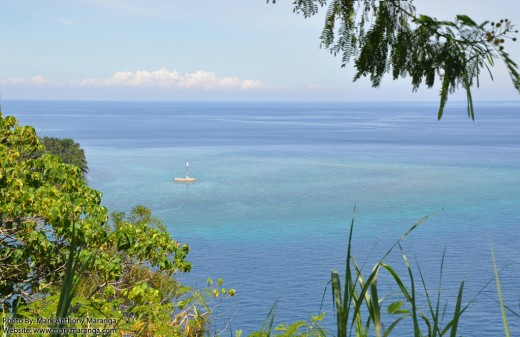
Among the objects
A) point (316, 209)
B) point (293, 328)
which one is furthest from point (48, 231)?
point (316, 209)

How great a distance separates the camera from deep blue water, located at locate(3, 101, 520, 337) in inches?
1608

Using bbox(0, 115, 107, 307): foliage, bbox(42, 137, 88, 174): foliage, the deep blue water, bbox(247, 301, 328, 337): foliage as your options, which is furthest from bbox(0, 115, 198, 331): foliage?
bbox(42, 137, 88, 174): foliage

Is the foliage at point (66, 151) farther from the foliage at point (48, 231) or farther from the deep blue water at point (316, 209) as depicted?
the foliage at point (48, 231)

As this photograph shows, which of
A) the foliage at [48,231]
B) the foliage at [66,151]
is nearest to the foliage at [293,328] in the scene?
the foliage at [48,231]

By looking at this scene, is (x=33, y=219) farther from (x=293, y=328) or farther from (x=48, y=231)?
(x=293, y=328)

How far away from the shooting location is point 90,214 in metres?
11.2

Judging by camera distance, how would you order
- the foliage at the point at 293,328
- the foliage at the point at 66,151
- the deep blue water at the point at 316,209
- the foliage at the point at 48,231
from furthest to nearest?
the foliage at the point at 66,151, the deep blue water at the point at 316,209, the foliage at the point at 48,231, the foliage at the point at 293,328

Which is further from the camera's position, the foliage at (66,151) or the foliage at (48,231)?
the foliage at (66,151)

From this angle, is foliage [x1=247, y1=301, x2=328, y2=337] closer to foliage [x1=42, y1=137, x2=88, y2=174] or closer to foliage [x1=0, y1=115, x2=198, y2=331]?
foliage [x1=0, y1=115, x2=198, y2=331]

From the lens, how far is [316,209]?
2313 inches

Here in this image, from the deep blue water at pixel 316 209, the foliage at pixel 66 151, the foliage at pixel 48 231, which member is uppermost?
the foliage at pixel 48 231

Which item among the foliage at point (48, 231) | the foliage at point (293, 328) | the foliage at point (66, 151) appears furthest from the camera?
the foliage at point (66, 151)

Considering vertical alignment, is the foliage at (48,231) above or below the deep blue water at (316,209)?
above

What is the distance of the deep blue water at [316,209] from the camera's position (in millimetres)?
40844
